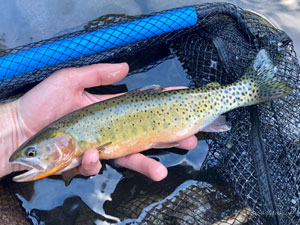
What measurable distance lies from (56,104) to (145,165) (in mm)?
1290

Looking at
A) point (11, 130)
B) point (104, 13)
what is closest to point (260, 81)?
point (104, 13)

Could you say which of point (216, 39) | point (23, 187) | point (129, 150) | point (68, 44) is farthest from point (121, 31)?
point (23, 187)

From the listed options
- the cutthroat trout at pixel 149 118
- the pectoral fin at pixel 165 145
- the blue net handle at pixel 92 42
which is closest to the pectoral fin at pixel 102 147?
the cutthroat trout at pixel 149 118

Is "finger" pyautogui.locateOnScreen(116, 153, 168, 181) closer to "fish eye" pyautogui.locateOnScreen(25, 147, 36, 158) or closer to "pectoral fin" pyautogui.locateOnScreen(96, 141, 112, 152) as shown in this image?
"pectoral fin" pyautogui.locateOnScreen(96, 141, 112, 152)

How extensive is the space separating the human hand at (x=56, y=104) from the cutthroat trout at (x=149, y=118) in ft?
0.91

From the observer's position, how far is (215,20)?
3947mm

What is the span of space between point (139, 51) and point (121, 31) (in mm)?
680

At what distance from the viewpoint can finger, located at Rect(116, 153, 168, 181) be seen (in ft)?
10.5

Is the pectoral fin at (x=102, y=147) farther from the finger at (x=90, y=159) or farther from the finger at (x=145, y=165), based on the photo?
the finger at (x=145, y=165)

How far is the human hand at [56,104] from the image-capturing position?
344 cm

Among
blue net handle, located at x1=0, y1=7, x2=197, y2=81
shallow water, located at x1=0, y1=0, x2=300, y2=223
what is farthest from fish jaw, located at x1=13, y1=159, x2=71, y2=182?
blue net handle, located at x1=0, y1=7, x2=197, y2=81

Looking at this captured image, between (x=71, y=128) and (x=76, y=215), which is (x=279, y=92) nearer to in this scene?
(x=71, y=128)

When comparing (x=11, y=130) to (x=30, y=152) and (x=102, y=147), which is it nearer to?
(x=30, y=152)

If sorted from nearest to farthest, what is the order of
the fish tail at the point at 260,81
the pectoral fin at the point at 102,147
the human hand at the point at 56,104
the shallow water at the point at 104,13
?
the pectoral fin at the point at 102,147, the fish tail at the point at 260,81, the human hand at the point at 56,104, the shallow water at the point at 104,13
